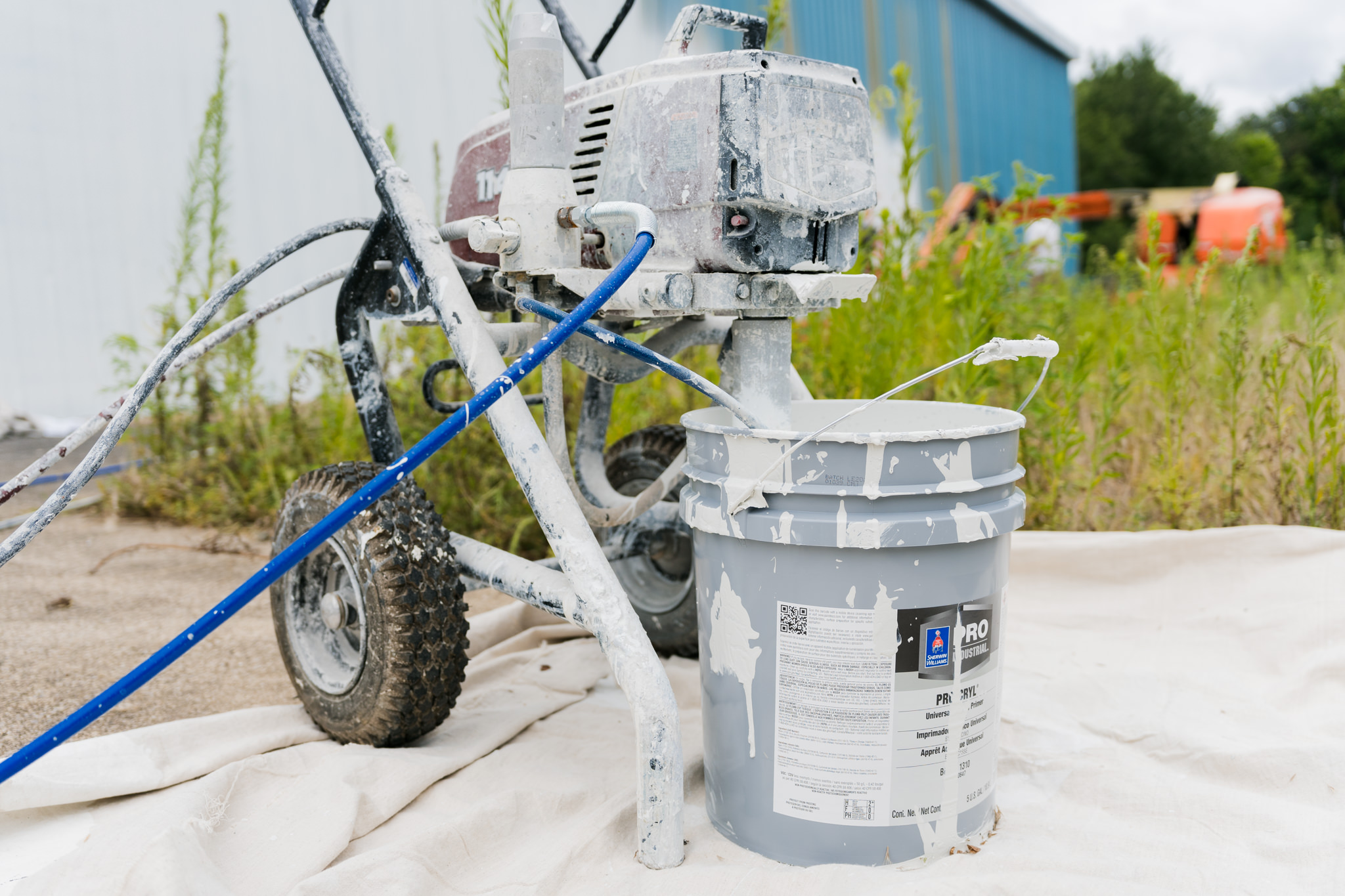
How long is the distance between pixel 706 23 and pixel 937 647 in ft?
2.91

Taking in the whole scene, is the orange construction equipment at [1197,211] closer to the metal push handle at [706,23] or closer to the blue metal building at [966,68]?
the blue metal building at [966,68]

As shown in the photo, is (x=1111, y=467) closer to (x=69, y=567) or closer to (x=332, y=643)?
(x=332, y=643)

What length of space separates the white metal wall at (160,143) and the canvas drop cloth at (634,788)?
2.82 m

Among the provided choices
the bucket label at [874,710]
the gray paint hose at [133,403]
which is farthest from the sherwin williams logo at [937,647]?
the gray paint hose at [133,403]

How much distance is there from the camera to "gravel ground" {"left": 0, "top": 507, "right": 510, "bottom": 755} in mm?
1789

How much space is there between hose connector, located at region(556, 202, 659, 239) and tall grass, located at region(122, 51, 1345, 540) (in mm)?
1245

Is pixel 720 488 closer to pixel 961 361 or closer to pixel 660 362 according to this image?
pixel 660 362

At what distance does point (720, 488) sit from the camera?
123cm

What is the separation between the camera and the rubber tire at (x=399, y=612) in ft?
4.67

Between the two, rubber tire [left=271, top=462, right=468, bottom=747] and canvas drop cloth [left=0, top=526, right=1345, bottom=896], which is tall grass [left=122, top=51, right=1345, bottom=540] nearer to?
canvas drop cloth [left=0, top=526, right=1345, bottom=896]

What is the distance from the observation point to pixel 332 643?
66.4 inches

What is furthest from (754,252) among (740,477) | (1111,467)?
(1111,467)

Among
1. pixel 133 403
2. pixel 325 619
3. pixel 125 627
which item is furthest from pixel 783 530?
pixel 125 627

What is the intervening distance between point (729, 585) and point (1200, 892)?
2.19 feet
